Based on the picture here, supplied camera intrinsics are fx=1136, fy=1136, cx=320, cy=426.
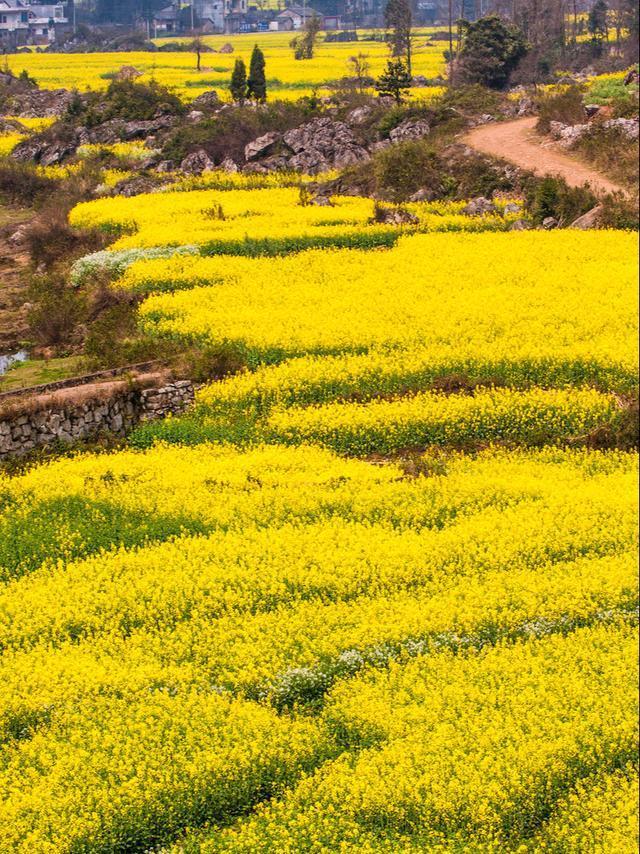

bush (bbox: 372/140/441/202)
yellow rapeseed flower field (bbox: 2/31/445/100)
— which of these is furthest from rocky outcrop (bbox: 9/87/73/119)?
bush (bbox: 372/140/441/202)

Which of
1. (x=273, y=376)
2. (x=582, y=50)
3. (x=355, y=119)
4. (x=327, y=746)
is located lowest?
(x=327, y=746)

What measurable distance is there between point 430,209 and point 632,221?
27.7 ft

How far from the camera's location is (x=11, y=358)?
30359mm

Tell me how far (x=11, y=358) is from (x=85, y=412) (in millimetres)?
6945

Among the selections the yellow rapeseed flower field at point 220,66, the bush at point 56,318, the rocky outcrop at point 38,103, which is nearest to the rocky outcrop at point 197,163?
the yellow rapeseed flower field at point 220,66

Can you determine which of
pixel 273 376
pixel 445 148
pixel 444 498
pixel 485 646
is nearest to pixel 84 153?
pixel 445 148

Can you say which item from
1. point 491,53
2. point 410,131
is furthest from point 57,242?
point 491,53

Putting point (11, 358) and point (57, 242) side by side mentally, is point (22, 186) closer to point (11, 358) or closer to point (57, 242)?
point (57, 242)

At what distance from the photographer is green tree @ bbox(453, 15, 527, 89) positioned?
63.8 m

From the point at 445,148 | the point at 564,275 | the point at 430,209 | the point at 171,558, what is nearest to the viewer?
the point at 171,558

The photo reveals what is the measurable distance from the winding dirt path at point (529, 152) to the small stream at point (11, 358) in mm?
20482

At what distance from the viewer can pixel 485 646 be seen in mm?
15211

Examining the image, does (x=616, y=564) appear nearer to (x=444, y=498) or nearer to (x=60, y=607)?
(x=444, y=498)

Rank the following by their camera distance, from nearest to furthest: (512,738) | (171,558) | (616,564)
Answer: (512,738) → (616,564) → (171,558)
